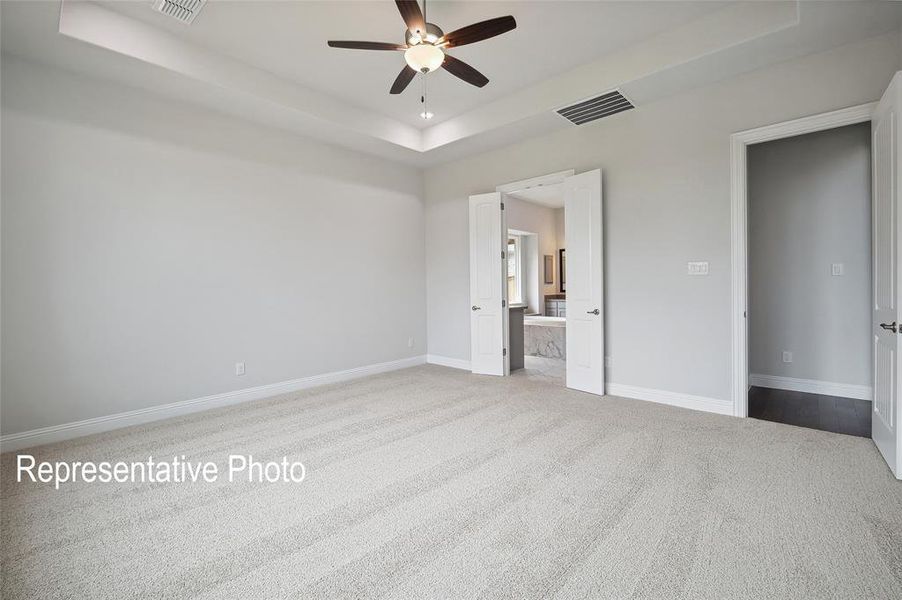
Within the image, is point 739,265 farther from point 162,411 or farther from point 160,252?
point 162,411

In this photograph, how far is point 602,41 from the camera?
339 cm

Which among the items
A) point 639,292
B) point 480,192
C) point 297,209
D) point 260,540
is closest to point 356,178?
point 297,209

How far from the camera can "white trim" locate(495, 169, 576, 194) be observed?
4.64 m

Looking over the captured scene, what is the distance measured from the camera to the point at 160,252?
368 centimetres

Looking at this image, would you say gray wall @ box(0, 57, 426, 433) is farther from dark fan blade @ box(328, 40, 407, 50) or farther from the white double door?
dark fan blade @ box(328, 40, 407, 50)

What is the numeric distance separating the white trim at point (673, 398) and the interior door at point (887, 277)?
3.10 ft

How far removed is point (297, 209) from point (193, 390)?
7.13 feet

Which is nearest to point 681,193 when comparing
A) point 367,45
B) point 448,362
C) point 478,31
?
point 478,31

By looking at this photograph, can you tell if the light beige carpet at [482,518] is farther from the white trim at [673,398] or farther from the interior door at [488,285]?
the interior door at [488,285]

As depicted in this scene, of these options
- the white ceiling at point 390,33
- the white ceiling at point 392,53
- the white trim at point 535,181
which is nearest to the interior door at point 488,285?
the white trim at point 535,181

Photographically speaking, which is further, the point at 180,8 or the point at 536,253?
the point at 536,253

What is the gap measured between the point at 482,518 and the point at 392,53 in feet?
11.9

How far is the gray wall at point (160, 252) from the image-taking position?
10.1 ft

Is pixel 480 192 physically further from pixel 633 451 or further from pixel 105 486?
pixel 105 486
